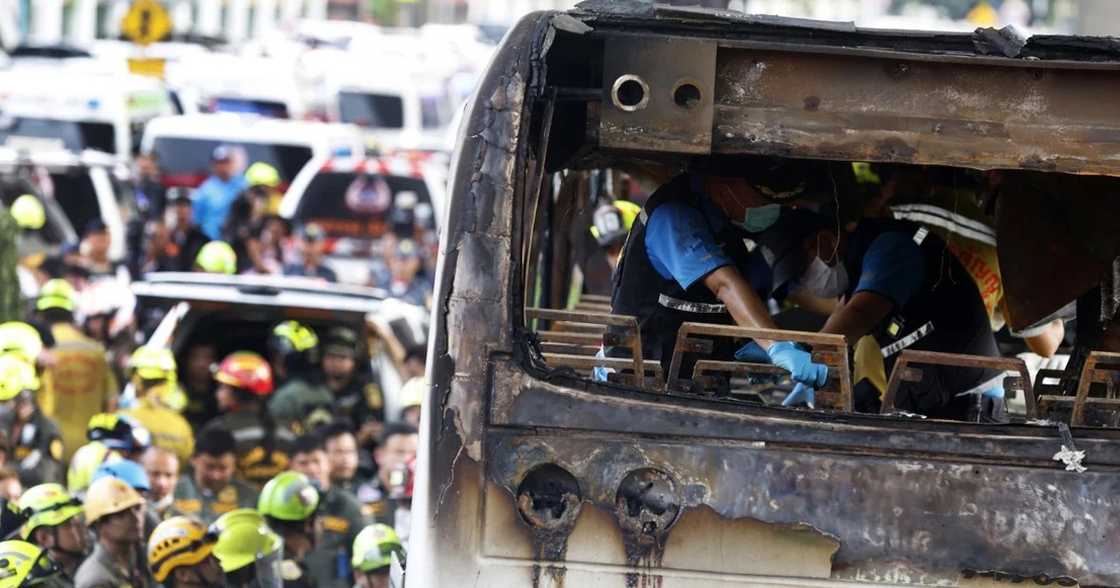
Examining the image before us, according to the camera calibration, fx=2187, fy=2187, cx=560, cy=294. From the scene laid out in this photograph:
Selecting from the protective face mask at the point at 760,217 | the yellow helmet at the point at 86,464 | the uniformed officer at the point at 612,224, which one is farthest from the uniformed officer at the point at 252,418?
the protective face mask at the point at 760,217

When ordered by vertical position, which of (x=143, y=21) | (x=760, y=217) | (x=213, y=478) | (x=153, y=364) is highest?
(x=143, y=21)

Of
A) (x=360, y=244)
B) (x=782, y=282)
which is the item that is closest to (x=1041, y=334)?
(x=782, y=282)

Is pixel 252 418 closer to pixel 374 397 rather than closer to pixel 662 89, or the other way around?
pixel 374 397

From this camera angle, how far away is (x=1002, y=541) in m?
4.71

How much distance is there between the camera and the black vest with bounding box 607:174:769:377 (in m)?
6.36

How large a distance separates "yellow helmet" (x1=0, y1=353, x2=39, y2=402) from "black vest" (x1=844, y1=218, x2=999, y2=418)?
19.3ft

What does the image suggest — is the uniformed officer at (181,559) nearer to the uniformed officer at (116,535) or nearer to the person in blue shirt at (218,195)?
the uniformed officer at (116,535)

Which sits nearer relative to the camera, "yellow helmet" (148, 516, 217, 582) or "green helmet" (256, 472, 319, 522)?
"yellow helmet" (148, 516, 217, 582)

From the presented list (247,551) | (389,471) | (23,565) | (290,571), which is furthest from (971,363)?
(389,471)

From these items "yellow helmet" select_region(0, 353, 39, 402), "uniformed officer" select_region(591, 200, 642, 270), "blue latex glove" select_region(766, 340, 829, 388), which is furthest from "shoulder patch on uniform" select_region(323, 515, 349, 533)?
"blue latex glove" select_region(766, 340, 829, 388)

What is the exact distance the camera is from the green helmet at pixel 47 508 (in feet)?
29.6

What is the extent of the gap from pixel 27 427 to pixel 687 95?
23.4ft

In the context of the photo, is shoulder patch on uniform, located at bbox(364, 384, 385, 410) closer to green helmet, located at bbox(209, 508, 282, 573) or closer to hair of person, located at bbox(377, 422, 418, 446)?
hair of person, located at bbox(377, 422, 418, 446)

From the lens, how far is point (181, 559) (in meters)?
8.81
